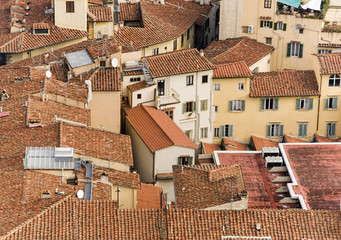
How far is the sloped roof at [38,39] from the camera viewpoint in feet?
341

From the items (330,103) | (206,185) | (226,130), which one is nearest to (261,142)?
(226,130)

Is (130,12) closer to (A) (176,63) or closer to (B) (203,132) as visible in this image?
(A) (176,63)

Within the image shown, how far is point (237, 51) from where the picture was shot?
354ft

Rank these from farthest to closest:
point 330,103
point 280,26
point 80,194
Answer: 1. point 280,26
2. point 330,103
3. point 80,194

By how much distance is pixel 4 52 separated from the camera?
103 meters

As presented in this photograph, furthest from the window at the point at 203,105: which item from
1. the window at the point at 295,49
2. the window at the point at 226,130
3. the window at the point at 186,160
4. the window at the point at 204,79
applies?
the window at the point at 295,49

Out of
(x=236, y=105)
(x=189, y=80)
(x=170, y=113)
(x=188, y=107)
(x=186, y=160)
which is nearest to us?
(x=186, y=160)

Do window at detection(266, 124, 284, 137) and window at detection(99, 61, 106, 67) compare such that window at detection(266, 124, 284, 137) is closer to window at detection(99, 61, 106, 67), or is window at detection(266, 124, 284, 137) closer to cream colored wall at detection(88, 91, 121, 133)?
cream colored wall at detection(88, 91, 121, 133)

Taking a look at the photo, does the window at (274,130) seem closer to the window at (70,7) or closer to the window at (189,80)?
the window at (189,80)

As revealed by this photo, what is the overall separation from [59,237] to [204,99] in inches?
1427

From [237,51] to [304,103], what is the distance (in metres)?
9.36

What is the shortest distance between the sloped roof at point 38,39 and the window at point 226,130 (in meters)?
16.3

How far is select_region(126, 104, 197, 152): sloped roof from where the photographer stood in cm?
8981

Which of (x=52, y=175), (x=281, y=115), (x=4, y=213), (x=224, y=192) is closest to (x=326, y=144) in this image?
(x=281, y=115)
